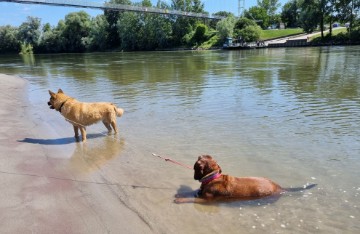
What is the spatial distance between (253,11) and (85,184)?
135 m

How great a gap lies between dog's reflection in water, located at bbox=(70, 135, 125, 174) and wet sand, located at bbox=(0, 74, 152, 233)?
3.3 inches

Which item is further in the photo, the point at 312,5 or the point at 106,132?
the point at 312,5

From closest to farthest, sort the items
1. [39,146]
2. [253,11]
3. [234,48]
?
[39,146] < [234,48] < [253,11]

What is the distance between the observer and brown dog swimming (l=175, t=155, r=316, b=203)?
608cm

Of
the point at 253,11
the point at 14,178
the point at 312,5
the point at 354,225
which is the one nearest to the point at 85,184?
the point at 14,178

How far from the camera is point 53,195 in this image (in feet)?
20.8

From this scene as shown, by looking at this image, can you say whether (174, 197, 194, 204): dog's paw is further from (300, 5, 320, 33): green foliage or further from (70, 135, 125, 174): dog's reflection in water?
(300, 5, 320, 33): green foliage

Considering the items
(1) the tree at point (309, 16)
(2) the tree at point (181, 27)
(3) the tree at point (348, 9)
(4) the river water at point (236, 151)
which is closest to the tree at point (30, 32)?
(2) the tree at point (181, 27)

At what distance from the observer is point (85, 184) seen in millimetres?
6895

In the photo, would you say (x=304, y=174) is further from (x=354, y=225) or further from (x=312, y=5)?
(x=312, y=5)

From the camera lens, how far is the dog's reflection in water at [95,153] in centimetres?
801

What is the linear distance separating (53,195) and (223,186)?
317 cm

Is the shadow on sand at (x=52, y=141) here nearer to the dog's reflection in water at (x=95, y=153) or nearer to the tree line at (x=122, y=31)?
the dog's reflection in water at (x=95, y=153)

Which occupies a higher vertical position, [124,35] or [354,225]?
[124,35]
